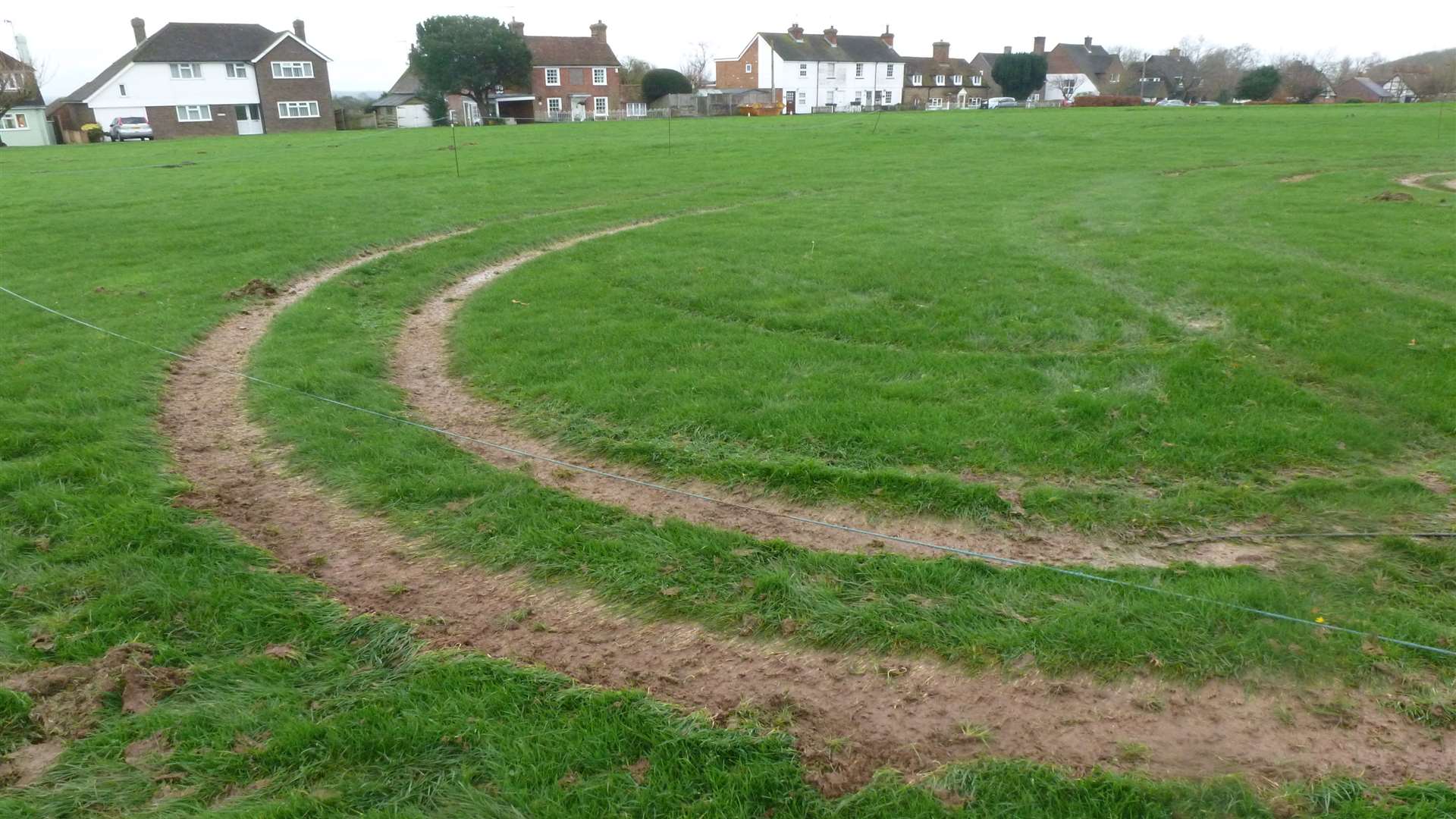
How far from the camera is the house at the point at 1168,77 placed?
9325 centimetres

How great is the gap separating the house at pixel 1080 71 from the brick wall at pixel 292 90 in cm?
6754

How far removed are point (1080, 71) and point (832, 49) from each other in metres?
32.2

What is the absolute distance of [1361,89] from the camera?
83.4 metres

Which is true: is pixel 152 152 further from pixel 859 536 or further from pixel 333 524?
pixel 859 536

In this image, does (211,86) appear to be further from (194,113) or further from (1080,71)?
(1080,71)

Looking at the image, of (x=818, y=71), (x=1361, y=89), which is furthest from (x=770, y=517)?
(x=1361, y=89)

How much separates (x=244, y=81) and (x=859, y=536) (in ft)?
220

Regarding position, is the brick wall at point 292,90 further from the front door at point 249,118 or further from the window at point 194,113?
the window at point 194,113

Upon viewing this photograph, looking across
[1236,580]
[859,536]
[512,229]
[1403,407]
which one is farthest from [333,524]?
[512,229]

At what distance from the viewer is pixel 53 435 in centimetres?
675

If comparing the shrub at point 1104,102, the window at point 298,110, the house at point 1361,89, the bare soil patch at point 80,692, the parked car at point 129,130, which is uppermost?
the house at point 1361,89

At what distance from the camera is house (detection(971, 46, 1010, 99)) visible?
93.9 meters

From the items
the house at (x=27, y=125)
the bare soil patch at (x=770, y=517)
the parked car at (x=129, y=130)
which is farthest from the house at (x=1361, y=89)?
the house at (x=27, y=125)

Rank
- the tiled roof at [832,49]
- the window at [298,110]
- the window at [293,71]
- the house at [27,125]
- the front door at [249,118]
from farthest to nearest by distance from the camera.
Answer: the tiled roof at [832,49]
the window at [298,110]
the window at [293,71]
the front door at [249,118]
the house at [27,125]
